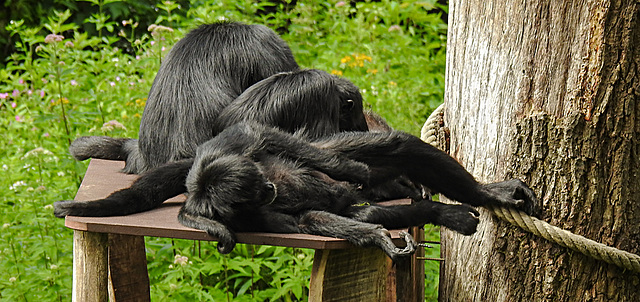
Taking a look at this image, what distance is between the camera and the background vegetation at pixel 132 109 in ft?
14.7

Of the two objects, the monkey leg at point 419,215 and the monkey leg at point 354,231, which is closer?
the monkey leg at point 354,231

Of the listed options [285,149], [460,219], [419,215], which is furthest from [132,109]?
[460,219]

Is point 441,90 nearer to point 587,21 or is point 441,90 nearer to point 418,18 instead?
point 418,18

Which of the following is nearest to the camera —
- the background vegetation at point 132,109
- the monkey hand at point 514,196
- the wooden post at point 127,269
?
the monkey hand at point 514,196

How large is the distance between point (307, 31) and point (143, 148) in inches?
176

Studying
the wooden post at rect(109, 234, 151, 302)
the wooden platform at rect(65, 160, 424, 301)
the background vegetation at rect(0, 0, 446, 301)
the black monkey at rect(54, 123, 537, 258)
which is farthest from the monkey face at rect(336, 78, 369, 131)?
the wooden post at rect(109, 234, 151, 302)

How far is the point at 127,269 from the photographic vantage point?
388cm

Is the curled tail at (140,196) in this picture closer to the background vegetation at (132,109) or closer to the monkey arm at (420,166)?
the monkey arm at (420,166)

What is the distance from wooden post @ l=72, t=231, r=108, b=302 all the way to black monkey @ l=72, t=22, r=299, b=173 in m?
0.56

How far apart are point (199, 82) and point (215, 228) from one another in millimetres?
1130

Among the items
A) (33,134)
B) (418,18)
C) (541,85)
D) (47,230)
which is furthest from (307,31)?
(541,85)

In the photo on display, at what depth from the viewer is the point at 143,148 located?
3516 millimetres

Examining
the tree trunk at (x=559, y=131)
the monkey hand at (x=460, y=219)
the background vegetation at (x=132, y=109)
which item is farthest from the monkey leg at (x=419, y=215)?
the background vegetation at (x=132, y=109)

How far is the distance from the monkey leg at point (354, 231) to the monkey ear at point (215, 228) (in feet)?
0.91
